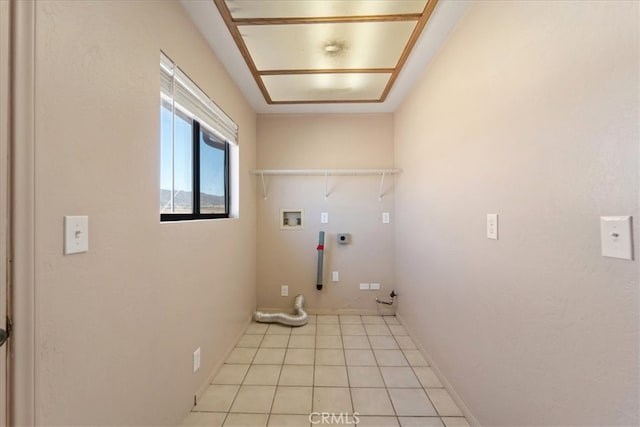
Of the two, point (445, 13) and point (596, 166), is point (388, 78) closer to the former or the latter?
point (445, 13)

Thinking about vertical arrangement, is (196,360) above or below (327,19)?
below

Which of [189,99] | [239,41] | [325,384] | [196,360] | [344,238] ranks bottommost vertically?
[325,384]

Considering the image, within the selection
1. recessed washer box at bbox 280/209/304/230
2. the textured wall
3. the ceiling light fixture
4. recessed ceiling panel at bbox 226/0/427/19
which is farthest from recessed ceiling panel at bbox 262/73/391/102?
recessed washer box at bbox 280/209/304/230

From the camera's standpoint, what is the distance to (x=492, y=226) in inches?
51.9

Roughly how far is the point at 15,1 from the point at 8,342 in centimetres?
86

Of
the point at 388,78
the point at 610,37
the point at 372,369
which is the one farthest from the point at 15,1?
the point at 372,369

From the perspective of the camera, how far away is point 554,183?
0.97m

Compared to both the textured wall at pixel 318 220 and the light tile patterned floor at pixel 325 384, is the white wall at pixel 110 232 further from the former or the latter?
the textured wall at pixel 318 220

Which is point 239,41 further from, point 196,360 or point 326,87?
point 196,360

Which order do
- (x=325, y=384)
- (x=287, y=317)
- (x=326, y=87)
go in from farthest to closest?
(x=287, y=317), (x=326, y=87), (x=325, y=384)

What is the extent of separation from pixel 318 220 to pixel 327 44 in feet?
5.86

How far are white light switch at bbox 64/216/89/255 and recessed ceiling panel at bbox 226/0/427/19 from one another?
4.41 ft

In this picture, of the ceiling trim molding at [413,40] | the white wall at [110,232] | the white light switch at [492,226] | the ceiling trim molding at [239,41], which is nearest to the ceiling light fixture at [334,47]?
the ceiling trim molding at [413,40]

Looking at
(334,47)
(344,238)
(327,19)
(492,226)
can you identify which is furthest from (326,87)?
(492,226)
